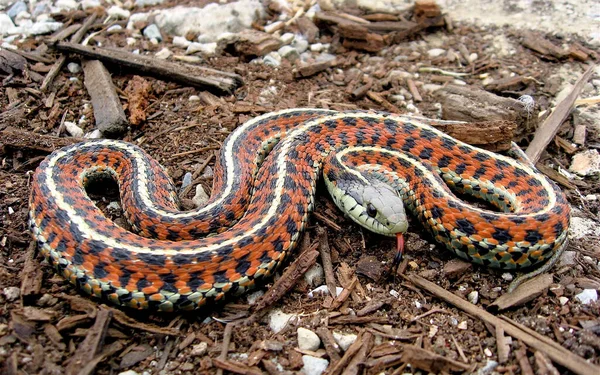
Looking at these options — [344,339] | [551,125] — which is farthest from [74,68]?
[551,125]

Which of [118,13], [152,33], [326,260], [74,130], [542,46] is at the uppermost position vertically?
[118,13]

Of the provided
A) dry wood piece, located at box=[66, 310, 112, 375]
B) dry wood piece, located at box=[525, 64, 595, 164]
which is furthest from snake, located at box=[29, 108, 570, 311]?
dry wood piece, located at box=[525, 64, 595, 164]

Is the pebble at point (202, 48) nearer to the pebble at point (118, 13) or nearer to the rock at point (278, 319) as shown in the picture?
the pebble at point (118, 13)

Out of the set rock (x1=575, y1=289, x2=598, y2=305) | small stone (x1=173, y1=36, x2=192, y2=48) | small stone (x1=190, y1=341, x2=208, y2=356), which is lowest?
small stone (x1=190, y1=341, x2=208, y2=356)

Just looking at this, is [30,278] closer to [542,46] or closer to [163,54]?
[163,54]

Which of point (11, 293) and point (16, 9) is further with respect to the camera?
point (16, 9)

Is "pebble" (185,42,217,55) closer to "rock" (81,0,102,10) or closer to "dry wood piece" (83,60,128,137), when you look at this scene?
"dry wood piece" (83,60,128,137)

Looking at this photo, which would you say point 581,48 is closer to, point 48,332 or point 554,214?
point 554,214
